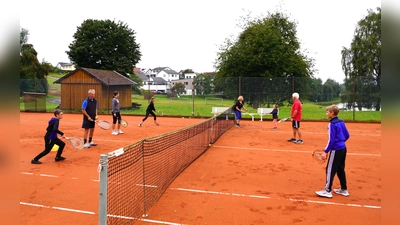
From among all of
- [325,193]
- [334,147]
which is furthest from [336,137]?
[325,193]

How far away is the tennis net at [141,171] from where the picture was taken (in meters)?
4.14

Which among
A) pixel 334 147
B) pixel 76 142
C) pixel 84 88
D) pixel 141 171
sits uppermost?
pixel 84 88

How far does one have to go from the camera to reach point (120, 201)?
496cm

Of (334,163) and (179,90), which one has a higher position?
(179,90)

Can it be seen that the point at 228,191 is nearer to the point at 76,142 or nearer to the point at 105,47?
the point at 76,142

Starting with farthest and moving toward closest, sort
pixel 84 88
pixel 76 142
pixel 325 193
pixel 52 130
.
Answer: pixel 84 88 < pixel 76 142 < pixel 52 130 < pixel 325 193

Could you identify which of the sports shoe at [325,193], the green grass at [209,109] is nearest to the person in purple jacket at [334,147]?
the sports shoe at [325,193]

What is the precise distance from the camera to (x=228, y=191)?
6.06 metres

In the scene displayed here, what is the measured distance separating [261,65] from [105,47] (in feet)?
95.5

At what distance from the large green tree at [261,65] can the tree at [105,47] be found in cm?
2194

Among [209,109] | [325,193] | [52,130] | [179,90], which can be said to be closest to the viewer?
[325,193]

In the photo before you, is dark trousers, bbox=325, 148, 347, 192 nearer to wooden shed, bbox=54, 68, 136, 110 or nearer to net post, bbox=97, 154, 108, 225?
net post, bbox=97, 154, 108, 225

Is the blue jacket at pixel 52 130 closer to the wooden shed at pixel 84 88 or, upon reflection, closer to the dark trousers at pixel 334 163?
the dark trousers at pixel 334 163

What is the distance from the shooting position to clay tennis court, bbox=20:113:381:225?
4844 millimetres
